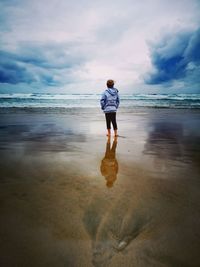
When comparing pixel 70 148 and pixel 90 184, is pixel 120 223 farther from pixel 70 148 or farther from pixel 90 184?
pixel 70 148

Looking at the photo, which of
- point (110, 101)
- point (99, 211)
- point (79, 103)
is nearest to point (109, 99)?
point (110, 101)

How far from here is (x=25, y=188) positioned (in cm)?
319

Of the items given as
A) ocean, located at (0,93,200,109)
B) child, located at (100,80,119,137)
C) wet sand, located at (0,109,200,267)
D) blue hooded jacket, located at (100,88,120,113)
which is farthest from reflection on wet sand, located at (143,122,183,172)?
ocean, located at (0,93,200,109)

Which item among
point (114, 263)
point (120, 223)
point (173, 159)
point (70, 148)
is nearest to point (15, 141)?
point (70, 148)

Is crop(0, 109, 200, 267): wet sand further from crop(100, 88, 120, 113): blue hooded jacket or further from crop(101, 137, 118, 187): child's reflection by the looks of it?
crop(100, 88, 120, 113): blue hooded jacket

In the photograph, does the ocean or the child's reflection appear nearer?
the child's reflection

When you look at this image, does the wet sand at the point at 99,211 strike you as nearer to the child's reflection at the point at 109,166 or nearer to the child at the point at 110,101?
the child's reflection at the point at 109,166

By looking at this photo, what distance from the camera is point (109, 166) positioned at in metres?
4.33

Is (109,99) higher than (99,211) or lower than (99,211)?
higher

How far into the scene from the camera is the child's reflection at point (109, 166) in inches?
140

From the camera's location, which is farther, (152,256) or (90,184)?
(90,184)

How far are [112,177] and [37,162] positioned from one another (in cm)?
173

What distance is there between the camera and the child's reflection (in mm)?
3560

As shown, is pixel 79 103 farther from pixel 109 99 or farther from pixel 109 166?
pixel 109 166
